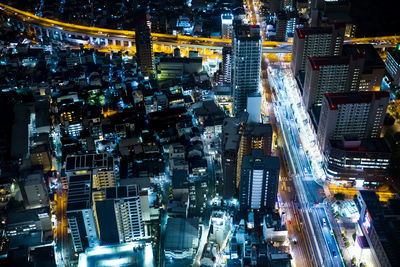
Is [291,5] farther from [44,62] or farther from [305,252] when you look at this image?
[305,252]

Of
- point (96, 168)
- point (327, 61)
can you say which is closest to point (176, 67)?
point (327, 61)

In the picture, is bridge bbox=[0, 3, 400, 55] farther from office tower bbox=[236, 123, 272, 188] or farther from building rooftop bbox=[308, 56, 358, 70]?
office tower bbox=[236, 123, 272, 188]

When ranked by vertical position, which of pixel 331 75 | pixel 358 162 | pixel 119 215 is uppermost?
pixel 331 75

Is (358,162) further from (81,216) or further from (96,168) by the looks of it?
(81,216)

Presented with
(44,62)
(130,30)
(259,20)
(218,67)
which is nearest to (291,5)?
(259,20)

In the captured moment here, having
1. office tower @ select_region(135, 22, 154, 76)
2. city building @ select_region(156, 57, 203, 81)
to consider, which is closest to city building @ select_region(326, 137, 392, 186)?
city building @ select_region(156, 57, 203, 81)
